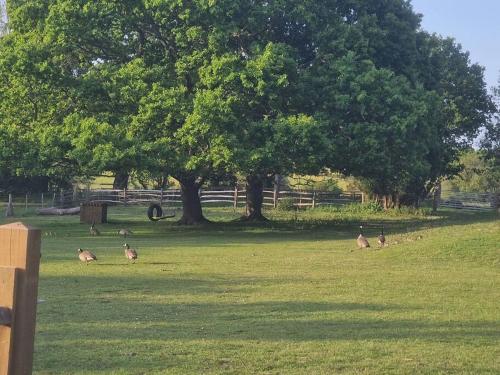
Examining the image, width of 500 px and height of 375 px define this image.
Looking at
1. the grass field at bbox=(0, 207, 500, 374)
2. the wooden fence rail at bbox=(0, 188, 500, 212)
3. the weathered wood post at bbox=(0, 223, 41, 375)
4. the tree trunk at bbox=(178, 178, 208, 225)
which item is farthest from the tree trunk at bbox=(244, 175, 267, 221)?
the weathered wood post at bbox=(0, 223, 41, 375)

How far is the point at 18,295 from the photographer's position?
14.1ft

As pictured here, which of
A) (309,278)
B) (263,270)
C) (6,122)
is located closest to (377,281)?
(309,278)

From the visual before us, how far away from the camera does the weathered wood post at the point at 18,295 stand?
4281 millimetres

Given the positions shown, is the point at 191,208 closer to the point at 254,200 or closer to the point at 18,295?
the point at 254,200

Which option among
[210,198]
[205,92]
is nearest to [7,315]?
[205,92]

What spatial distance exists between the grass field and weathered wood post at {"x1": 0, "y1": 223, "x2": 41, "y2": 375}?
3180 mm

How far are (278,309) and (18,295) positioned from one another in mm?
7112

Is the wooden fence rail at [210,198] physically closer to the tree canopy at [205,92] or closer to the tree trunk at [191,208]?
the tree trunk at [191,208]

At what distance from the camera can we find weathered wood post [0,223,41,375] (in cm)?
428

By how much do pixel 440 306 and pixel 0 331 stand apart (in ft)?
27.7

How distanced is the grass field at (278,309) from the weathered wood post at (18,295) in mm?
3180

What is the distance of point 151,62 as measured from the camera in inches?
1232

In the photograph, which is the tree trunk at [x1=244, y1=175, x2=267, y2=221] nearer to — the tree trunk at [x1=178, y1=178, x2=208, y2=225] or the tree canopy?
the tree trunk at [x1=178, y1=178, x2=208, y2=225]

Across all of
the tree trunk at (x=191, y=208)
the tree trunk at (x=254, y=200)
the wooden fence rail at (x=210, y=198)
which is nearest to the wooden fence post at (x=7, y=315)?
the tree trunk at (x=191, y=208)
